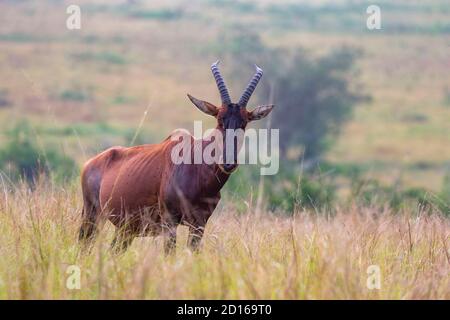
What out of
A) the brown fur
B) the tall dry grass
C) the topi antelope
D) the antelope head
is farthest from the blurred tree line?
the tall dry grass

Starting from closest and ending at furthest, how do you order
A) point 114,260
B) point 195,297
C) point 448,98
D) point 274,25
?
1. point 195,297
2. point 114,260
3. point 448,98
4. point 274,25

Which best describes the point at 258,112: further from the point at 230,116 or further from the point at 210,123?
the point at 210,123

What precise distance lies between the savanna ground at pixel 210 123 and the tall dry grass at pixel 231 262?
19 mm

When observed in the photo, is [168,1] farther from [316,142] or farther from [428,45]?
[316,142]

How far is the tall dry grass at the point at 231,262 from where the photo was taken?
6.59 meters

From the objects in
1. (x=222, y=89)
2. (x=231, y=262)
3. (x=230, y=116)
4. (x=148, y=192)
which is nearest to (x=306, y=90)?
(x=222, y=89)

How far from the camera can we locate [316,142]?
45875 mm

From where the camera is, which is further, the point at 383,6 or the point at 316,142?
the point at 383,6

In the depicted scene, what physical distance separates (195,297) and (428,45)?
64437 millimetres

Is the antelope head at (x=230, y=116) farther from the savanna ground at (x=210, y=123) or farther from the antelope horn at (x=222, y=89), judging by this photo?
the savanna ground at (x=210, y=123)

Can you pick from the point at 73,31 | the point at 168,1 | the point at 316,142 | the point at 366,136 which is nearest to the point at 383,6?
the point at 168,1

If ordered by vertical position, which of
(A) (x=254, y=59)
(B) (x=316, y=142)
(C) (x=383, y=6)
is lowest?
(B) (x=316, y=142)

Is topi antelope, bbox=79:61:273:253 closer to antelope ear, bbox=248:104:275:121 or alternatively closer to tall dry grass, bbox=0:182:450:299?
antelope ear, bbox=248:104:275:121

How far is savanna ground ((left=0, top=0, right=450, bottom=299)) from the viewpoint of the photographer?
6859 millimetres
